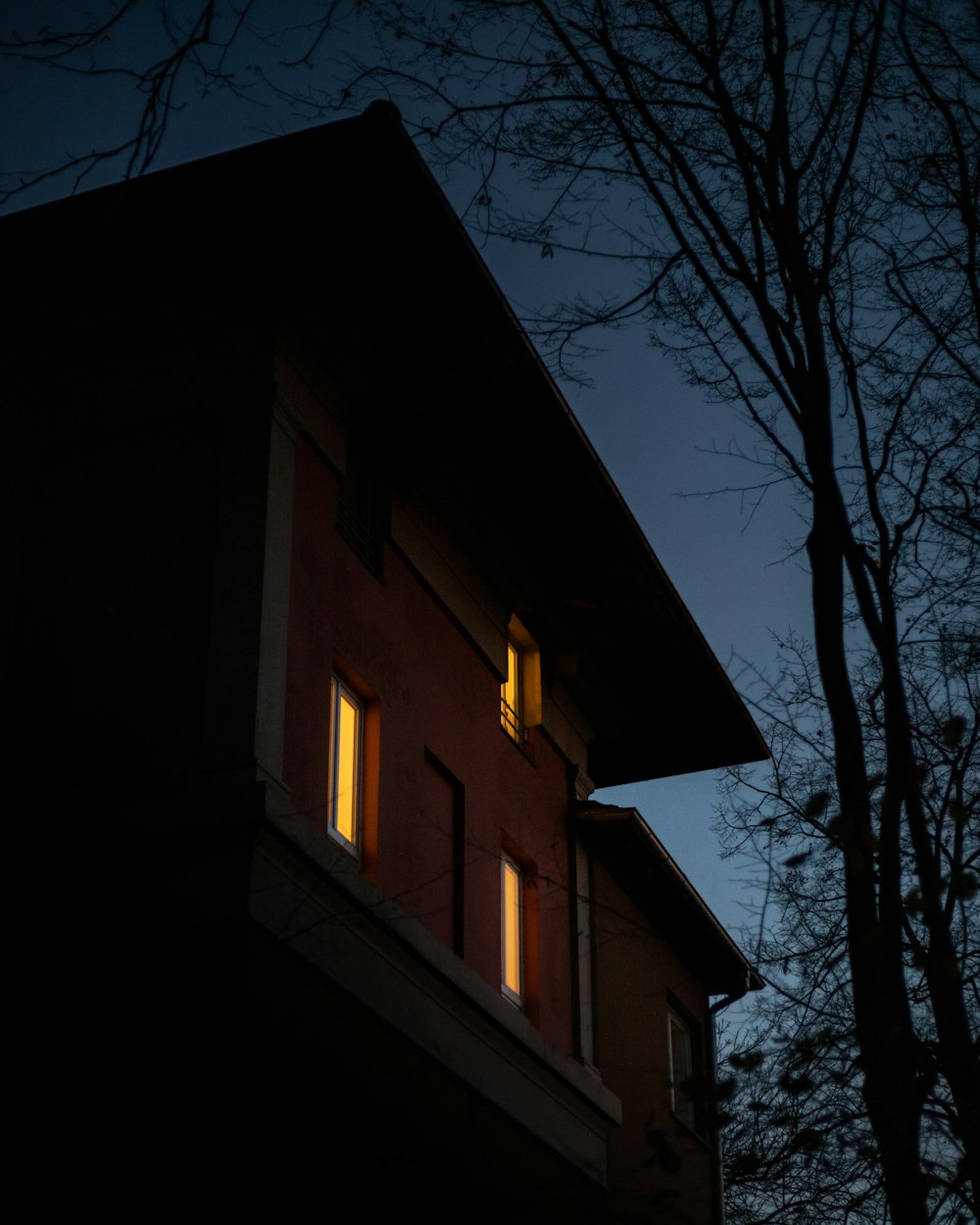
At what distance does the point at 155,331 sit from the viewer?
11.7 m

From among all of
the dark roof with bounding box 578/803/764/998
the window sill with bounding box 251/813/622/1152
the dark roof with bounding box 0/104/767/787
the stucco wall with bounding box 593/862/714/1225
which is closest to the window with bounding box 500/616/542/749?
the dark roof with bounding box 0/104/767/787

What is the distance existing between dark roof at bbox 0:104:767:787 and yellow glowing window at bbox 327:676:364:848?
2.03 meters

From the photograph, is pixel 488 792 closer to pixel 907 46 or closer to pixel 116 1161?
pixel 116 1161

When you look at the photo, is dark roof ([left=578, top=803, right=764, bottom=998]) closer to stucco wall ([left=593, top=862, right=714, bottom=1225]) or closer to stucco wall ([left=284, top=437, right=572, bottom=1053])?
stucco wall ([left=593, top=862, right=714, bottom=1225])

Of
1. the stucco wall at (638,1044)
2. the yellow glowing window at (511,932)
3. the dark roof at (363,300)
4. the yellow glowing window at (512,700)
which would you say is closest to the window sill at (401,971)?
the yellow glowing window at (511,932)

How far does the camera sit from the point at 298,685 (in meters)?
10.6

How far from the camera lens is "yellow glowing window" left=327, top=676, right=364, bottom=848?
11.1 meters

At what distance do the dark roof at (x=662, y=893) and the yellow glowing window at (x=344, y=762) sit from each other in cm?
452

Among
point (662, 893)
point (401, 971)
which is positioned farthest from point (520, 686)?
point (401, 971)

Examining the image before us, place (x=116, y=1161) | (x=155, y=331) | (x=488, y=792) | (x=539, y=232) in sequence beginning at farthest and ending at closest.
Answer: (x=488, y=792), (x=155, y=331), (x=116, y=1161), (x=539, y=232)

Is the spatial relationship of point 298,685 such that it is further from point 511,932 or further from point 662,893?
point 662,893

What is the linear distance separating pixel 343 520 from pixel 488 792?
3.00 metres

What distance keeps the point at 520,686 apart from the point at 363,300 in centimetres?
475

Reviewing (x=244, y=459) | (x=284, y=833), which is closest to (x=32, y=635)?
(x=244, y=459)
